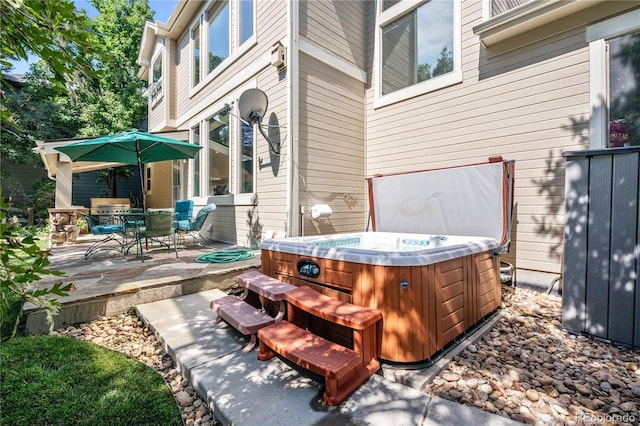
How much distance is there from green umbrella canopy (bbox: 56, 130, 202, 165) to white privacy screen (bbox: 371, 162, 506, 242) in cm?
328

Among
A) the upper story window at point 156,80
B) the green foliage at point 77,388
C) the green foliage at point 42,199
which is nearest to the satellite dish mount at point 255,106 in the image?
the green foliage at point 77,388

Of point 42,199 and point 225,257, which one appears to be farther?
point 42,199

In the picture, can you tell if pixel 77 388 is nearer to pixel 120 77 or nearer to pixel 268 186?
pixel 268 186

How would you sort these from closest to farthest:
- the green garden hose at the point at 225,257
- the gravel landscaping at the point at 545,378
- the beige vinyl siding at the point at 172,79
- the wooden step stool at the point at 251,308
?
the gravel landscaping at the point at 545,378 < the wooden step stool at the point at 251,308 < the green garden hose at the point at 225,257 < the beige vinyl siding at the point at 172,79

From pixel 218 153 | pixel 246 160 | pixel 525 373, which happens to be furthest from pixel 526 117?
pixel 218 153

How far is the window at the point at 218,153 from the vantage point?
631cm

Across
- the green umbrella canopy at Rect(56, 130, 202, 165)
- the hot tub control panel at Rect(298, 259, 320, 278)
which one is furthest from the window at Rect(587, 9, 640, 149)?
the green umbrella canopy at Rect(56, 130, 202, 165)

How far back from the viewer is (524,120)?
3992 millimetres

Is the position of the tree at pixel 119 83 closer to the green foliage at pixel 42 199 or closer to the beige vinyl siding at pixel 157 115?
the beige vinyl siding at pixel 157 115

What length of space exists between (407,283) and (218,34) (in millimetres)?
7172

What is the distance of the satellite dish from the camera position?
15.8ft

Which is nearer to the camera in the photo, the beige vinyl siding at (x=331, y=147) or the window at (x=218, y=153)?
the beige vinyl siding at (x=331, y=147)

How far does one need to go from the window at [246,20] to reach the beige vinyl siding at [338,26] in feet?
4.51

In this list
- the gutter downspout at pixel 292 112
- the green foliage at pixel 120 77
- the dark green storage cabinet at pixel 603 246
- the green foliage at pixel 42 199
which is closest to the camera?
the dark green storage cabinet at pixel 603 246
